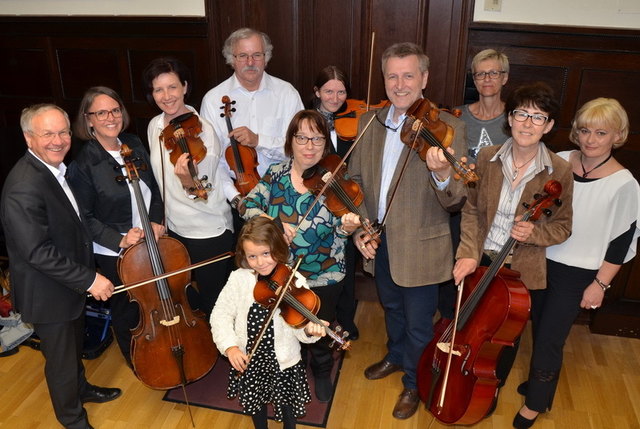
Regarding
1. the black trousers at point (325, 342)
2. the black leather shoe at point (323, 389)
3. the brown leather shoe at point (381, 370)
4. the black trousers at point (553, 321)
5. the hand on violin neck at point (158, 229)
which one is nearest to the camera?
the black trousers at point (553, 321)

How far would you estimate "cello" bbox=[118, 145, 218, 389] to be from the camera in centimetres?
249

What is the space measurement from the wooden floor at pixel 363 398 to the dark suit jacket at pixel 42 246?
725 millimetres

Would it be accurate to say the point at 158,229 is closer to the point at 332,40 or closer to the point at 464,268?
the point at 464,268

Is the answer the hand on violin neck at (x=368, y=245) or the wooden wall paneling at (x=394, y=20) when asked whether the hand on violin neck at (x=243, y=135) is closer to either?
the hand on violin neck at (x=368, y=245)

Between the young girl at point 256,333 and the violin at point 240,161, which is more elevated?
the violin at point 240,161

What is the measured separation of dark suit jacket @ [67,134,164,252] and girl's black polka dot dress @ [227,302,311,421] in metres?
0.84

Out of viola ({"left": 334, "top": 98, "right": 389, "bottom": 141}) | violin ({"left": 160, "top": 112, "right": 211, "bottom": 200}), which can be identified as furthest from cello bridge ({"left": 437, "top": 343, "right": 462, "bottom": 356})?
violin ({"left": 160, "top": 112, "right": 211, "bottom": 200})

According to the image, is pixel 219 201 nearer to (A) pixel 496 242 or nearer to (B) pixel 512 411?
(A) pixel 496 242

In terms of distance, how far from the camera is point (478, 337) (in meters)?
2.23

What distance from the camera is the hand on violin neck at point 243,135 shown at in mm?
2812

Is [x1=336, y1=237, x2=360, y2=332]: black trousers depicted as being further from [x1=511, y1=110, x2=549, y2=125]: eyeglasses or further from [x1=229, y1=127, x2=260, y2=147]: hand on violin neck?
[x1=511, y1=110, x2=549, y2=125]: eyeglasses

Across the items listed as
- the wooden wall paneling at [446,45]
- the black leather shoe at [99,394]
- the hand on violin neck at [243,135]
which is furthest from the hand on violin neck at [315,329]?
the wooden wall paneling at [446,45]

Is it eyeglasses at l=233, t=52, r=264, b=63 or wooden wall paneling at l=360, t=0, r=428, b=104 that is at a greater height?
wooden wall paneling at l=360, t=0, r=428, b=104

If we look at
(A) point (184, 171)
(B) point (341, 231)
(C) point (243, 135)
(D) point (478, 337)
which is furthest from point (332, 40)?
(D) point (478, 337)
